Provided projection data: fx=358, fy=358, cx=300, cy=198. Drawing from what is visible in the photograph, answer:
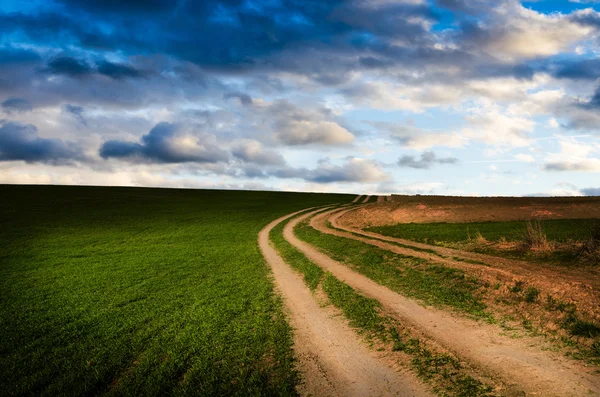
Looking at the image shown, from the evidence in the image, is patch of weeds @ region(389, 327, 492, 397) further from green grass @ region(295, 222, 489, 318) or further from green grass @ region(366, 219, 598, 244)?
green grass @ region(366, 219, 598, 244)

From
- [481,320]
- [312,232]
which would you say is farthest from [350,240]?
[481,320]

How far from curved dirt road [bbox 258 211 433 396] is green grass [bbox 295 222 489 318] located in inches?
199

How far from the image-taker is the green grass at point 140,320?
33.1ft

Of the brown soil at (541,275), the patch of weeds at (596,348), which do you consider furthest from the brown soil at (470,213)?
the patch of weeds at (596,348)

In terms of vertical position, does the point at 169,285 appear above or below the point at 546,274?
below

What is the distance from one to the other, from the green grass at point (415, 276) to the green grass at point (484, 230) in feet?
25.5

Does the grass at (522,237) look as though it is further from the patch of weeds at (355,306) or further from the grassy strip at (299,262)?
the patch of weeds at (355,306)

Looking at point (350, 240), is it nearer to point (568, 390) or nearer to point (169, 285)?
point (169, 285)

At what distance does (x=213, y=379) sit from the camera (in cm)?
980

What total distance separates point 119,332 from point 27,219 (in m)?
49.0

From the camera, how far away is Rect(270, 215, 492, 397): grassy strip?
8914 millimetres

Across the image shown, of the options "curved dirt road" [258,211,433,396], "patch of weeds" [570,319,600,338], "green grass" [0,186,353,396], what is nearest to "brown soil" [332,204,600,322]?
"patch of weeds" [570,319,600,338]

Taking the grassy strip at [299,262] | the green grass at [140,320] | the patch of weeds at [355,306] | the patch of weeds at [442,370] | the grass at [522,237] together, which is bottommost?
the green grass at [140,320]

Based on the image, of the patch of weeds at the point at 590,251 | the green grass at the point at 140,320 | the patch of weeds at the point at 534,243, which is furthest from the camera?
the patch of weeds at the point at 534,243
